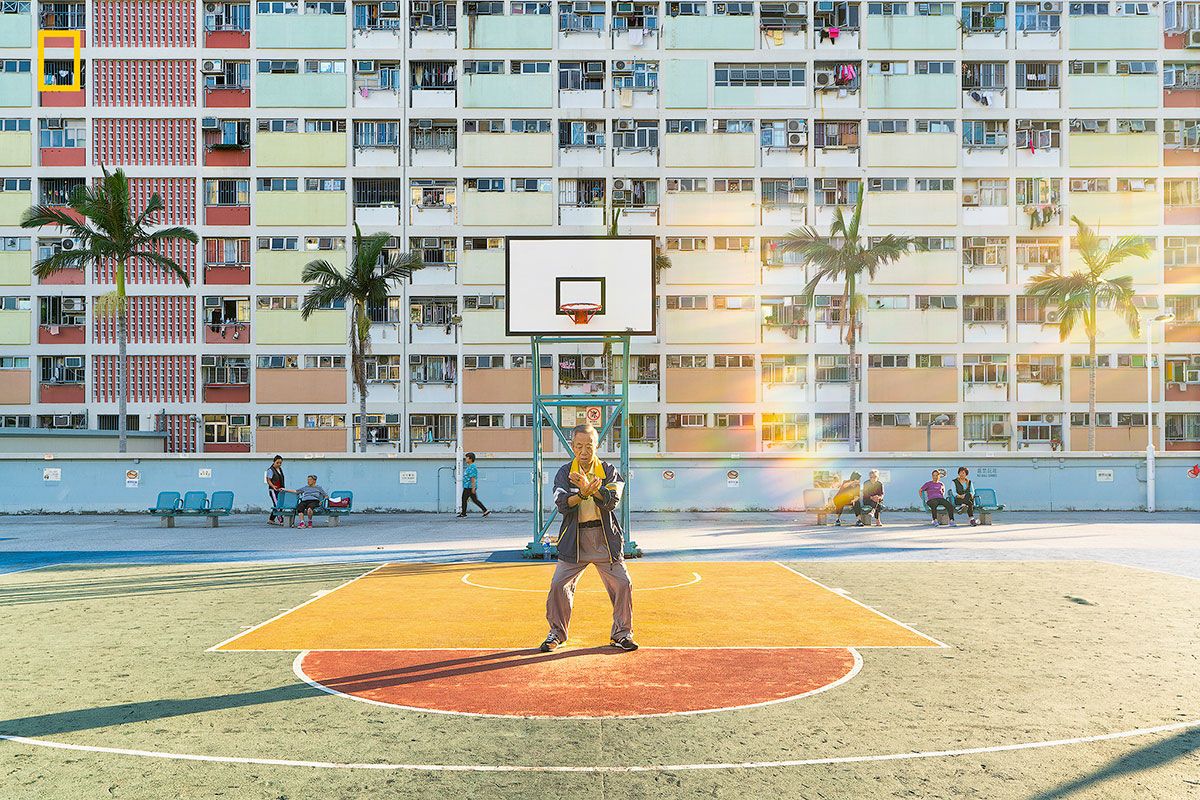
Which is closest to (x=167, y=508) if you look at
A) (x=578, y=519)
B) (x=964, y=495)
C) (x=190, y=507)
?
(x=190, y=507)

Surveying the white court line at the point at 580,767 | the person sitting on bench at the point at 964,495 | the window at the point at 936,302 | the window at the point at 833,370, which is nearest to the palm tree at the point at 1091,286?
the window at the point at 936,302

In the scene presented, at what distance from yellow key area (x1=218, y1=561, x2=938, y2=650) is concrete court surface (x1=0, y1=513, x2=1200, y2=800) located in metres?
0.46

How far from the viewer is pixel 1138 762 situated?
6.37m

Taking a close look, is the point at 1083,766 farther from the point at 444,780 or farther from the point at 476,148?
the point at 476,148

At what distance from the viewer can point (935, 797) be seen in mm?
5746

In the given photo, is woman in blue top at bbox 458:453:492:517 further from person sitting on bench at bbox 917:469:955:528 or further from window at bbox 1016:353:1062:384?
window at bbox 1016:353:1062:384

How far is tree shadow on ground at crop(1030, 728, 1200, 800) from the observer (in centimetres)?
586

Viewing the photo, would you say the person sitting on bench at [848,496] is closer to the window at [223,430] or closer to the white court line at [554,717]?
the white court line at [554,717]

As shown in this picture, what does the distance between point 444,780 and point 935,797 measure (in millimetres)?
2811

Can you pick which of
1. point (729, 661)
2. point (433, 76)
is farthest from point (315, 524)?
point (433, 76)

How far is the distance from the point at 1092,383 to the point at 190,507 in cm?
3515

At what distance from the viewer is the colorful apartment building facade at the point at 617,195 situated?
45562 millimetres

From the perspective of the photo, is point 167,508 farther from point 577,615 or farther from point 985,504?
point 985,504

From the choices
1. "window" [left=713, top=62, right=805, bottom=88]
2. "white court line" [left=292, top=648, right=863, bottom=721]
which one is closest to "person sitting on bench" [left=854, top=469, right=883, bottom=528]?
"white court line" [left=292, top=648, right=863, bottom=721]
